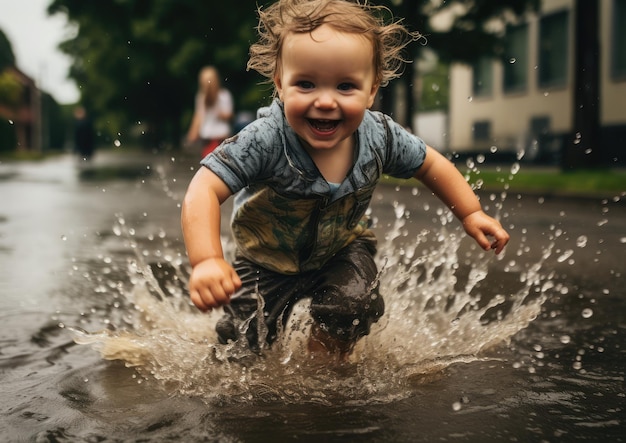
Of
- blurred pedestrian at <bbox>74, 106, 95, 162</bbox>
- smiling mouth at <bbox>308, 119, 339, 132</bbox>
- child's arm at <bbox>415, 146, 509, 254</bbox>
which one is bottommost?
child's arm at <bbox>415, 146, 509, 254</bbox>

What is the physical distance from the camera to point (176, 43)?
1273 inches

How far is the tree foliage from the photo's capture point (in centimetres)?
1845

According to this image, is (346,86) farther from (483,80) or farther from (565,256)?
(483,80)

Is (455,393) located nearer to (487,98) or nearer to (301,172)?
(301,172)

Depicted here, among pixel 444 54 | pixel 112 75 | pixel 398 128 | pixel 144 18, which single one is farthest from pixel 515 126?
pixel 112 75

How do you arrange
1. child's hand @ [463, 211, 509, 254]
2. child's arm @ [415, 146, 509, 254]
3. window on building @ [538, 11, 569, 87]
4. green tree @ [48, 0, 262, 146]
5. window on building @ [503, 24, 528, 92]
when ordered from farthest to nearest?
1. green tree @ [48, 0, 262, 146]
2. window on building @ [503, 24, 528, 92]
3. window on building @ [538, 11, 569, 87]
4. child's arm @ [415, 146, 509, 254]
5. child's hand @ [463, 211, 509, 254]

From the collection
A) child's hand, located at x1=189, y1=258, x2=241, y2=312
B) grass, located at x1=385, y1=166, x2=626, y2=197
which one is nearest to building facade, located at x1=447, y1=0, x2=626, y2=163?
grass, located at x1=385, y1=166, x2=626, y2=197

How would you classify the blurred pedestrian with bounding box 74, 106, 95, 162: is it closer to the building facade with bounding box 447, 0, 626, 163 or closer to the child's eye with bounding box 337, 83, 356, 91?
the building facade with bounding box 447, 0, 626, 163

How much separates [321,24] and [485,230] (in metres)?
0.97

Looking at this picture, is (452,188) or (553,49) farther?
(553,49)

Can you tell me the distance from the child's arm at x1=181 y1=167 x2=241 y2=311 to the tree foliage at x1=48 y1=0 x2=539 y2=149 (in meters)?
1.37

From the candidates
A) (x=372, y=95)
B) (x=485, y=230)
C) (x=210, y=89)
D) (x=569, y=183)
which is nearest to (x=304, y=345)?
(x=485, y=230)

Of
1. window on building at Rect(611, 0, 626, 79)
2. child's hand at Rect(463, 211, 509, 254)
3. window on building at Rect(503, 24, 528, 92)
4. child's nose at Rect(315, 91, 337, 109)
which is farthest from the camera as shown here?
window on building at Rect(503, 24, 528, 92)

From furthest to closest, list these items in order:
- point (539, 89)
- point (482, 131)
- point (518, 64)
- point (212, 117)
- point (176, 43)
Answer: point (176, 43) → point (482, 131) → point (518, 64) → point (539, 89) → point (212, 117)
